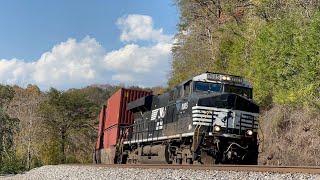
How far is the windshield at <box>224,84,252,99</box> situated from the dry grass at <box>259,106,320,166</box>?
127 inches

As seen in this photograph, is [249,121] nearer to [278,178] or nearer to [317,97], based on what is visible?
[317,97]

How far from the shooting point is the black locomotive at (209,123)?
1361 centimetres

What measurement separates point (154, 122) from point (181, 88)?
9.86 ft

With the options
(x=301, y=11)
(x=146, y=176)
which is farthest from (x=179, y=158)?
(x=301, y=11)

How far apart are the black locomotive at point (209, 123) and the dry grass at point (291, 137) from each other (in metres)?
3.58

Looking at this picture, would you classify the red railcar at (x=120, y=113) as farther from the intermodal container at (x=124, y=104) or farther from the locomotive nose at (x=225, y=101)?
the locomotive nose at (x=225, y=101)

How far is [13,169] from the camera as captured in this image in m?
32.2

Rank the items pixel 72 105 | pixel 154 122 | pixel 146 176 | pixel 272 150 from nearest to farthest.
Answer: pixel 146 176, pixel 154 122, pixel 272 150, pixel 72 105

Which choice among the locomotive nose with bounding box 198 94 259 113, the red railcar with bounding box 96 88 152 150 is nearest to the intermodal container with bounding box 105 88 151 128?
the red railcar with bounding box 96 88 152 150

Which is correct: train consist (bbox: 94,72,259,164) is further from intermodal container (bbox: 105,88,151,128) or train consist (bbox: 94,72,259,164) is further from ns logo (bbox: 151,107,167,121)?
intermodal container (bbox: 105,88,151,128)

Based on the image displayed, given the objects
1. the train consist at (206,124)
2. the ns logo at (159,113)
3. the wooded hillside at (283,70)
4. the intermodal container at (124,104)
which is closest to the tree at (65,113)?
the wooded hillside at (283,70)

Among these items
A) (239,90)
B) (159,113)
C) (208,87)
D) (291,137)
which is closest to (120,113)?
(159,113)

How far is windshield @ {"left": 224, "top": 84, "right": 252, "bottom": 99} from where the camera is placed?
14592 mm

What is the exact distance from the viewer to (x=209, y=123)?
13.7 metres
